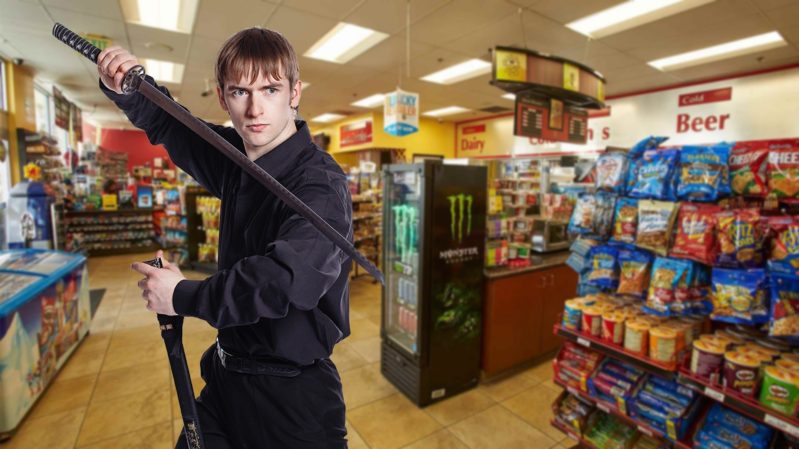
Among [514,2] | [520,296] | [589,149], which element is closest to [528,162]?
[589,149]

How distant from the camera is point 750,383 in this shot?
1.66 meters

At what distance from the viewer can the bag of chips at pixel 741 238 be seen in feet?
5.72

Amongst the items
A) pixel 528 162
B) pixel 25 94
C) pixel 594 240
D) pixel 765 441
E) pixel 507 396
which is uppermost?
pixel 25 94

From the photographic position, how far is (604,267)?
2314 millimetres

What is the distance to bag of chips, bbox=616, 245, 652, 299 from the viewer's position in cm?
214

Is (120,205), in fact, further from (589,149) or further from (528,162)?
(589,149)

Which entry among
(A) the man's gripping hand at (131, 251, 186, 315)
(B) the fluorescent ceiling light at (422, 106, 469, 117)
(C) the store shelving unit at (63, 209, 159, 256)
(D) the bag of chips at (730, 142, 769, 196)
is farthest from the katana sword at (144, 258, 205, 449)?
(B) the fluorescent ceiling light at (422, 106, 469, 117)

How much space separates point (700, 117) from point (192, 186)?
9792mm

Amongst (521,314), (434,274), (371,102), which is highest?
(371,102)

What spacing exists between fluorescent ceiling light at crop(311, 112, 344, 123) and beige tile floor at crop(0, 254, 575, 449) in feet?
29.0

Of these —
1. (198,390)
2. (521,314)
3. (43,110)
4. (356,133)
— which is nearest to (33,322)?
(198,390)

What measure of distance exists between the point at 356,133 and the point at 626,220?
1042 centimetres

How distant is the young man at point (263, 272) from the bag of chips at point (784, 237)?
6.05 ft

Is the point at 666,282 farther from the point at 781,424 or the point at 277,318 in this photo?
the point at 277,318
